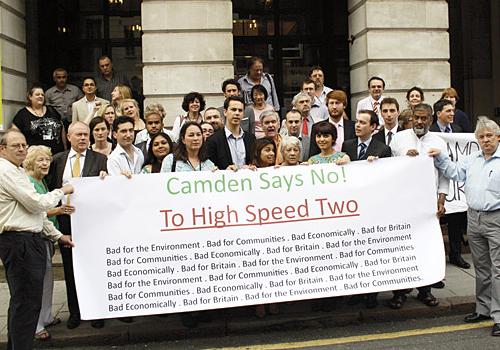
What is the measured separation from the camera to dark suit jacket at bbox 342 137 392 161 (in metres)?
6.00

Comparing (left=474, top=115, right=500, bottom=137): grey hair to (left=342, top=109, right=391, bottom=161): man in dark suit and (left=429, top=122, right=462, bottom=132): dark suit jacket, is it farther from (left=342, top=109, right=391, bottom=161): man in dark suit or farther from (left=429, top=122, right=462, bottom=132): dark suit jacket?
(left=429, top=122, right=462, bottom=132): dark suit jacket

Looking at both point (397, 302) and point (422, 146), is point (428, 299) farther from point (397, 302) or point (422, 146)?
point (422, 146)

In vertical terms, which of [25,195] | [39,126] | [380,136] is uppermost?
[39,126]

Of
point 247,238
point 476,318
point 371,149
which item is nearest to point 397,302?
point 476,318

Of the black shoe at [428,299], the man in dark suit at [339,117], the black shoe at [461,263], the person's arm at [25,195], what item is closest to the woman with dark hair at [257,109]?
the man in dark suit at [339,117]

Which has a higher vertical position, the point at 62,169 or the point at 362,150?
the point at 362,150

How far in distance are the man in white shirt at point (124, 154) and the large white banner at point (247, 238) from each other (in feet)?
1.47

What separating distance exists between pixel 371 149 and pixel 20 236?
3540 mm

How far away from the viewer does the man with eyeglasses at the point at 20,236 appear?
445 centimetres

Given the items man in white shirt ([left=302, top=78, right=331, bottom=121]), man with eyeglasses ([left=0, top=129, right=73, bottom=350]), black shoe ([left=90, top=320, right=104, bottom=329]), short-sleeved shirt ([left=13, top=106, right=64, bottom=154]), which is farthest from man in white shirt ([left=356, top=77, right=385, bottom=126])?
man with eyeglasses ([left=0, top=129, right=73, bottom=350])

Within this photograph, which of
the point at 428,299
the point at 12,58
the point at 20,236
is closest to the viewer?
the point at 20,236

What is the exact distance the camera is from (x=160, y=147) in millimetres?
5934

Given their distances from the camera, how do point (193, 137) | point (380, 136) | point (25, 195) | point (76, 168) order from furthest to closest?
point (380, 136)
point (76, 168)
point (193, 137)
point (25, 195)

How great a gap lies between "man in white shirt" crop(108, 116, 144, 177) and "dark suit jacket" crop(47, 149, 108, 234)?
119mm
